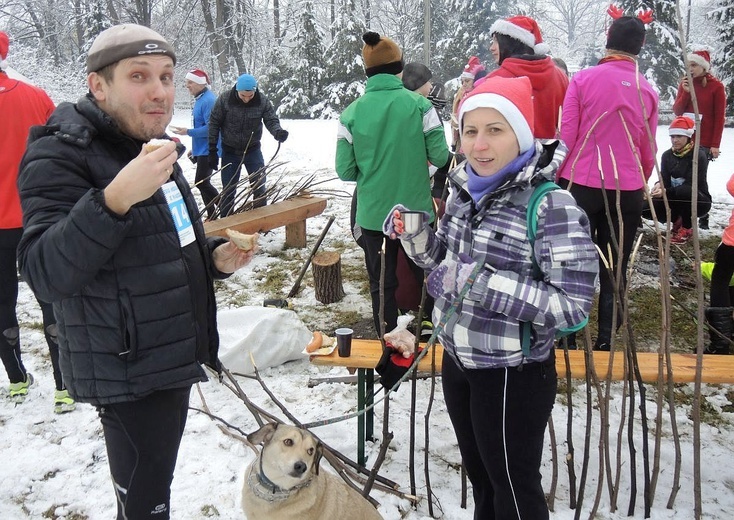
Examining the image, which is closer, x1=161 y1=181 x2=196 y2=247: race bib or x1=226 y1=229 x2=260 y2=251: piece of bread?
x1=161 y1=181 x2=196 y2=247: race bib

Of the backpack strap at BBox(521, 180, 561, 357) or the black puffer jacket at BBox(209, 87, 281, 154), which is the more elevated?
the black puffer jacket at BBox(209, 87, 281, 154)

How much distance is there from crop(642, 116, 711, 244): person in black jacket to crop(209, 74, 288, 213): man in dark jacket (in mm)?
4202

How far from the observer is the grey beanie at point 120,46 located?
1.46 metres

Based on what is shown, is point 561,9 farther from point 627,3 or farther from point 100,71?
point 100,71

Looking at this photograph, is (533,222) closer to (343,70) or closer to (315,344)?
(315,344)

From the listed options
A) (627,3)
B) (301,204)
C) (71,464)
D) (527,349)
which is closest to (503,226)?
(527,349)

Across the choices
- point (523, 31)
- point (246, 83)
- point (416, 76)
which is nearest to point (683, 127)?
point (416, 76)

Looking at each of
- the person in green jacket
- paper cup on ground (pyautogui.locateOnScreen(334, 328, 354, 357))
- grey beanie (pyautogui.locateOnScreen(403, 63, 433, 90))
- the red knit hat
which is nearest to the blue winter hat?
grey beanie (pyautogui.locateOnScreen(403, 63, 433, 90))

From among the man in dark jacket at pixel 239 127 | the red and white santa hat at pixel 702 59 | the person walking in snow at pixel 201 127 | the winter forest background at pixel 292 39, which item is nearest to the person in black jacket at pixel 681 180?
the red and white santa hat at pixel 702 59

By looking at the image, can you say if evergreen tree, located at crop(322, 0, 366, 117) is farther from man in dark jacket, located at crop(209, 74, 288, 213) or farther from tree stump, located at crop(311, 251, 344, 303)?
tree stump, located at crop(311, 251, 344, 303)

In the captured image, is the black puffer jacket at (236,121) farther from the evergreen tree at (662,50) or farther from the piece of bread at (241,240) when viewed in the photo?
the evergreen tree at (662,50)

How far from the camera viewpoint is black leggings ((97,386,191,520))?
5.17ft

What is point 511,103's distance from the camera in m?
1.70

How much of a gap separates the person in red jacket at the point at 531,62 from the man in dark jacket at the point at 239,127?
3214mm
